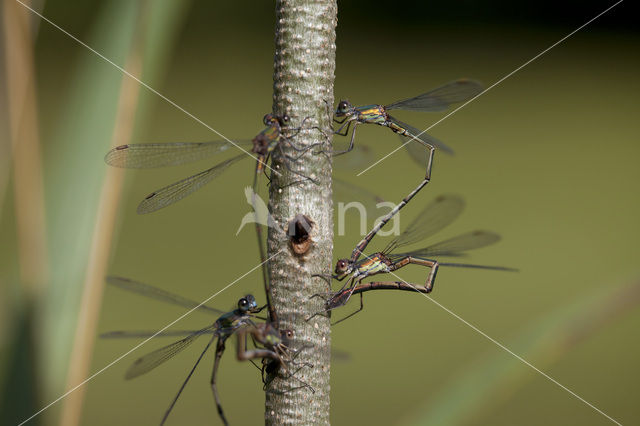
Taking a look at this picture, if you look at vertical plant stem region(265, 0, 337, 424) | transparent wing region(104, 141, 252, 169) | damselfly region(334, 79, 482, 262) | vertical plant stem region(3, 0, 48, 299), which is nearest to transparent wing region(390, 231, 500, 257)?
damselfly region(334, 79, 482, 262)

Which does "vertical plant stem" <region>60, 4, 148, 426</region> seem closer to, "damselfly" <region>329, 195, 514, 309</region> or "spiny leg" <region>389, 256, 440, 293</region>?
"damselfly" <region>329, 195, 514, 309</region>

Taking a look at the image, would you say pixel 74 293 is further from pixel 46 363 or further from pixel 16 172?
pixel 16 172

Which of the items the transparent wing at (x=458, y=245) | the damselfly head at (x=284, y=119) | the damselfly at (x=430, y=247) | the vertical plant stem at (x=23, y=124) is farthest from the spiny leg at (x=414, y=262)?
the vertical plant stem at (x=23, y=124)

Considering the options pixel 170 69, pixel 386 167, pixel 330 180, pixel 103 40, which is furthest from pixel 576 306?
pixel 170 69

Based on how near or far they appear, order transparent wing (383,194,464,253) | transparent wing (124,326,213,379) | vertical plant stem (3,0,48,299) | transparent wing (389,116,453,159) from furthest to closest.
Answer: transparent wing (389,116,453,159) → transparent wing (383,194,464,253) → transparent wing (124,326,213,379) → vertical plant stem (3,0,48,299)

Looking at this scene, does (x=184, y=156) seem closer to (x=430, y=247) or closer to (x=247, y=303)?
(x=247, y=303)

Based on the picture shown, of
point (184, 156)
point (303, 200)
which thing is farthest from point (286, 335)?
point (184, 156)
